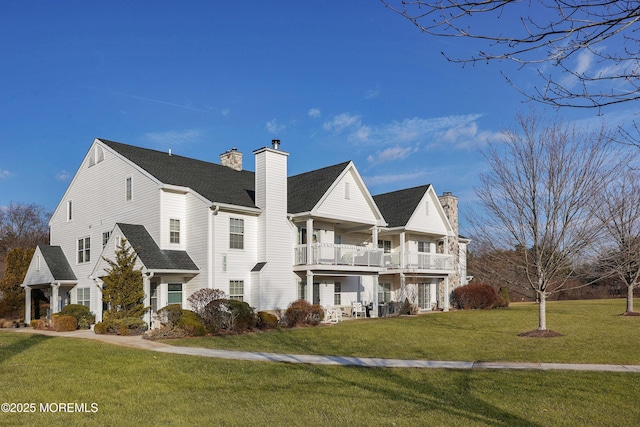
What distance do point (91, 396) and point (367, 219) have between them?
22.1 m

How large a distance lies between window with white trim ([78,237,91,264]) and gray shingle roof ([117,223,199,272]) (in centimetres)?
547

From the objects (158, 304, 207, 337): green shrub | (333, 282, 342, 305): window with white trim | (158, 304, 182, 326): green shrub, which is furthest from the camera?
(333, 282, 342, 305): window with white trim

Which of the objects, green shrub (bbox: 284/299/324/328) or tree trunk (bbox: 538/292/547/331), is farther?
green shrub (bbox: 284/299/324/328)

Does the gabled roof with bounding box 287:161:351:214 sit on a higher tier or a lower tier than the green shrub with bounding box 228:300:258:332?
higher

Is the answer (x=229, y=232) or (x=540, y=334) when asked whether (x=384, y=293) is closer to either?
(x=229, y=232)

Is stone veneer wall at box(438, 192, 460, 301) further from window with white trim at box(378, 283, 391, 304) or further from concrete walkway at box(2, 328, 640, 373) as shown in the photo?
concrete walkway at box(2, 328, 640, 373)

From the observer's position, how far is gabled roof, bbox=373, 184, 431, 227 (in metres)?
33.7

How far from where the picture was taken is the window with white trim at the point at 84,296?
27.9 m

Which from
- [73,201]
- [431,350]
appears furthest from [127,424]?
[73,201]

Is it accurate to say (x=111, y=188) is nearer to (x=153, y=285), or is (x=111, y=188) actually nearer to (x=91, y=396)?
(x=153, y=285)

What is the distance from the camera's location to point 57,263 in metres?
29.5

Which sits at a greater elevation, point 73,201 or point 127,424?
point 73,201

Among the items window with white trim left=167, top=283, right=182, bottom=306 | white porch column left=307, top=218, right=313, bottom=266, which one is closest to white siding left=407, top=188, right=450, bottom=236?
white porch column left=307, top=218, right=313, bottom=266

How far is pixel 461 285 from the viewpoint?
128 ft
